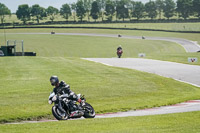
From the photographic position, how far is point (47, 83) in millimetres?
24734

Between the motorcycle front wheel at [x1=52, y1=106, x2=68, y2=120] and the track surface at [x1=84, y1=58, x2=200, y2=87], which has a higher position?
the motorcycle front wheel at [x1=52, y1=106, x2=68, y2=120]

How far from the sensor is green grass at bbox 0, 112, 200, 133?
12.4 meters

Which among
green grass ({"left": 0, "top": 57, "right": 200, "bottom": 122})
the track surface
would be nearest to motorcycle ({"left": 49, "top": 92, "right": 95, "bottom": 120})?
green grass ({"left": 0, "top": 57, "right": 200, "bottom": 122})

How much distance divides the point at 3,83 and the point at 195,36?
84366 mm

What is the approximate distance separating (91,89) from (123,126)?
396 inches

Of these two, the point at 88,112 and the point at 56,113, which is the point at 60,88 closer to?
the point at 56,113

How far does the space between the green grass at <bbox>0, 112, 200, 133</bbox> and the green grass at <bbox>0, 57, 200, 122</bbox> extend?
3.54 meters

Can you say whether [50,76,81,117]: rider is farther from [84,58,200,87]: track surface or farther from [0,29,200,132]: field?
[84,58,200,87]: track surface

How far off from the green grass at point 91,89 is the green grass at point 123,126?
3537 millimetres

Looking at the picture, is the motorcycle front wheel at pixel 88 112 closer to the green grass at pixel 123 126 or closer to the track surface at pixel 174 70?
the green grass at pixel 123 126

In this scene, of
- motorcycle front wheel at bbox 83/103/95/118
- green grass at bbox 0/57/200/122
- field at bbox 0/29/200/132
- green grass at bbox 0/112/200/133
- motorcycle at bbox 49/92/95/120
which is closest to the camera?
green grass at bbox 0/112/200/133

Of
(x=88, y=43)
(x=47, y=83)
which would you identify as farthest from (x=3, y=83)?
(x=88, y=43)

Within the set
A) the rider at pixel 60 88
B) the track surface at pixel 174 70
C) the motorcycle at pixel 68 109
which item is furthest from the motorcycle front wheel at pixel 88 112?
the track surface at pixel 174 70

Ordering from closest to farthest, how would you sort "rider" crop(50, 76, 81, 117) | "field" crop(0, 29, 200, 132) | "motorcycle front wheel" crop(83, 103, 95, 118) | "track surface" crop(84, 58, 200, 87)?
"field" crop(0, 29, 200, 132)
"rider" crop(50, 76, 81, 117)
"motorcycle front wheel" crop(83, 103, 95, 118)
"track surface" crop(84, 58, 200, 87)
